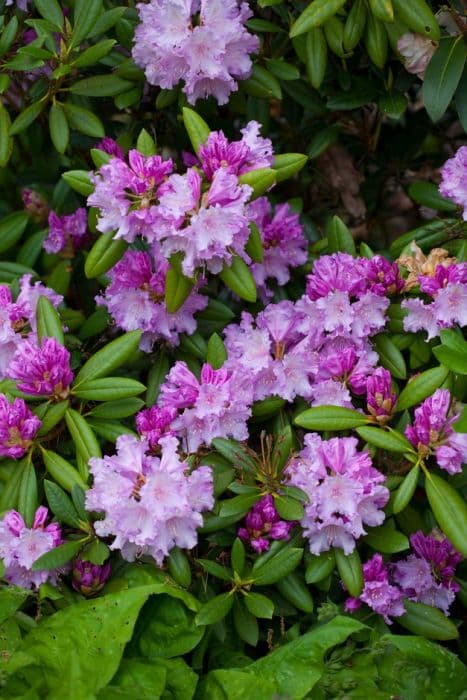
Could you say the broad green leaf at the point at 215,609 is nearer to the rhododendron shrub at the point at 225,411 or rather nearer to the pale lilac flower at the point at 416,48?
the rhododendron shrub at the point at 225,411

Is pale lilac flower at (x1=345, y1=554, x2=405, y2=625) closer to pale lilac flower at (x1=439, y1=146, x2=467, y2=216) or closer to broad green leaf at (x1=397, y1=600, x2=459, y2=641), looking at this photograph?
broad green leaf at (x1=397, y1=600, x2=459, y2=641)

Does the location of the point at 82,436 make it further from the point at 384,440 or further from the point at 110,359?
the point at 384,440

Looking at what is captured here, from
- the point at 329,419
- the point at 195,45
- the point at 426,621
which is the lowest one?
the point at 426,621

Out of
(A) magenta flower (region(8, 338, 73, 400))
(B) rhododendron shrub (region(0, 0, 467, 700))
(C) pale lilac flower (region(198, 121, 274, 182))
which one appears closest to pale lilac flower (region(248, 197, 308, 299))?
(B) rhododendron shrub (region(0, 0, 467, 700))

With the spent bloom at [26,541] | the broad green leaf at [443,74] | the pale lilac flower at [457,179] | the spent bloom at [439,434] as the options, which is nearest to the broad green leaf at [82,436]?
the spent bloom at [26,541]

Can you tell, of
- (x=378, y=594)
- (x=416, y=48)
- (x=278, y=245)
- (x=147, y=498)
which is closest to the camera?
(x=147, y=498)

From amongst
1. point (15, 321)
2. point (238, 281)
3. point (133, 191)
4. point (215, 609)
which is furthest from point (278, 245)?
point (215, 609)
